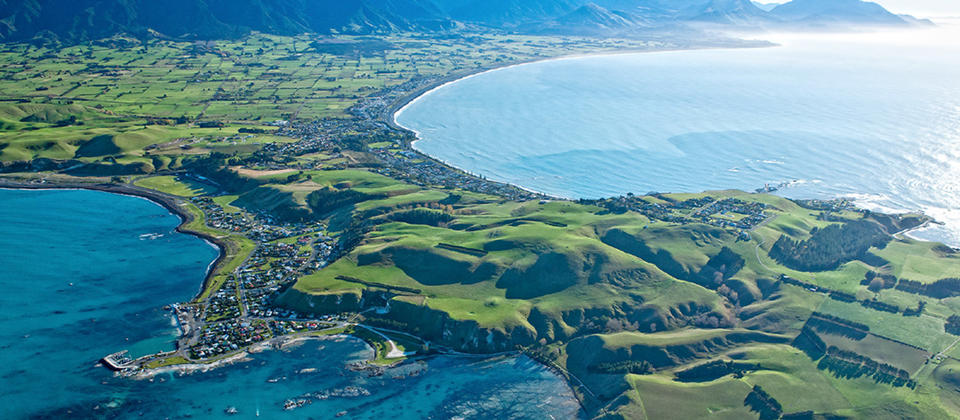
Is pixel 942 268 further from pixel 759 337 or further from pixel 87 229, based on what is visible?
pixel 87 229

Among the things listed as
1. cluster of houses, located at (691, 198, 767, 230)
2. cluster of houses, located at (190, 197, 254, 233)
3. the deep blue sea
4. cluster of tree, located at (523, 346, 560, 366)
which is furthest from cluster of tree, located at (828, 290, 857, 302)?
cluster of houses, located at (190, 197, 254, 233)

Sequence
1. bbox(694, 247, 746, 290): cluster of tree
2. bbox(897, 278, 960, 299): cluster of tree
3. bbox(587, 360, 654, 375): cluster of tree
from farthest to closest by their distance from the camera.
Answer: bbox(694, 247, 746, 290): cluster of tree → bbox(897, 278, 960, 299): cluster of tree → bbox(587, 360, 654, 375): cluster of tree

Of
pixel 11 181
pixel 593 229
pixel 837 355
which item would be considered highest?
pixel 11 181

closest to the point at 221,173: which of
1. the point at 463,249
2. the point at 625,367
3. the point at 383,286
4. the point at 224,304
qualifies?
the point at 224,304

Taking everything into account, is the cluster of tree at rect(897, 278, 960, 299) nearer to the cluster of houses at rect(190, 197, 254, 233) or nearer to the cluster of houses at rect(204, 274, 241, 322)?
the cluster of houses at rect(204, 274, 241, 322)

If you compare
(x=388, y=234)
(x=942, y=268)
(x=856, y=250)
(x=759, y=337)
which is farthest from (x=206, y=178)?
(x=942, y=268)

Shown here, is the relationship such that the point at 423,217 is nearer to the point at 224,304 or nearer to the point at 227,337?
the point at 224,304
